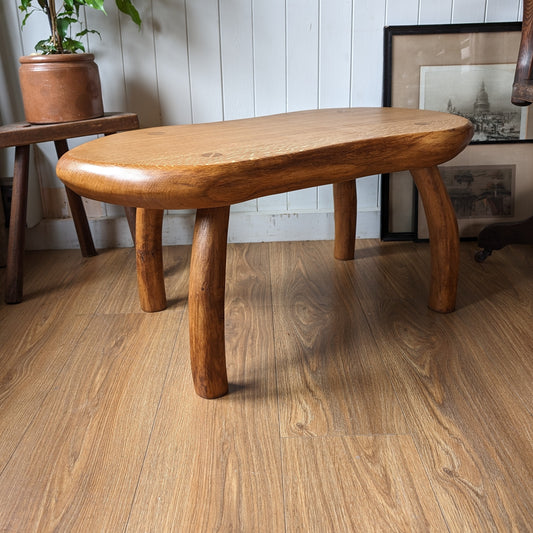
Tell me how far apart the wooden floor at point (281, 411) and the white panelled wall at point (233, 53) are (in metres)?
0.56

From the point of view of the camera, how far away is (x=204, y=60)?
175cm

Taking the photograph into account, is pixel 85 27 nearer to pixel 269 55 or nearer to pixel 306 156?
pixel 269 55

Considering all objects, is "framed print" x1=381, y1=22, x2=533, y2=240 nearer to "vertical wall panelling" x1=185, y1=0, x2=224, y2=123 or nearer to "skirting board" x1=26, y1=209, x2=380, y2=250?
"skirting board" x1=26, y1=209, x2=380, y2=250

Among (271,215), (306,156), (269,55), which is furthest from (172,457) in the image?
(269,55)

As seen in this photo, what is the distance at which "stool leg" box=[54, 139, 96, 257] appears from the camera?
172cm

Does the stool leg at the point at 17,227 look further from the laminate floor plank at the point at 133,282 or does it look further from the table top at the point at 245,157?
the table top at the point at 245,157

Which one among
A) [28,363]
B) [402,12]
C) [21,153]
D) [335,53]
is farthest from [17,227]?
[402,12]

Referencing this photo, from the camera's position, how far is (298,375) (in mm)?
1125

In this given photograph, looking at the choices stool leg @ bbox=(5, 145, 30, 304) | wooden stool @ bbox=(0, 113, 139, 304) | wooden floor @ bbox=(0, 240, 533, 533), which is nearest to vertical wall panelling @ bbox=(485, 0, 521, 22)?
wooden floor @ bbox=(0, 240, 533, 533)

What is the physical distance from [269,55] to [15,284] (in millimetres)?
950

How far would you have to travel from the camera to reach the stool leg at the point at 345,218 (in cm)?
162

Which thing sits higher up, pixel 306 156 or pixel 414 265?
pixel 306 156

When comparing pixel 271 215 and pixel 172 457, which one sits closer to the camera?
pixel 172 457

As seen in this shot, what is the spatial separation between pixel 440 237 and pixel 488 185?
24.6 inches
